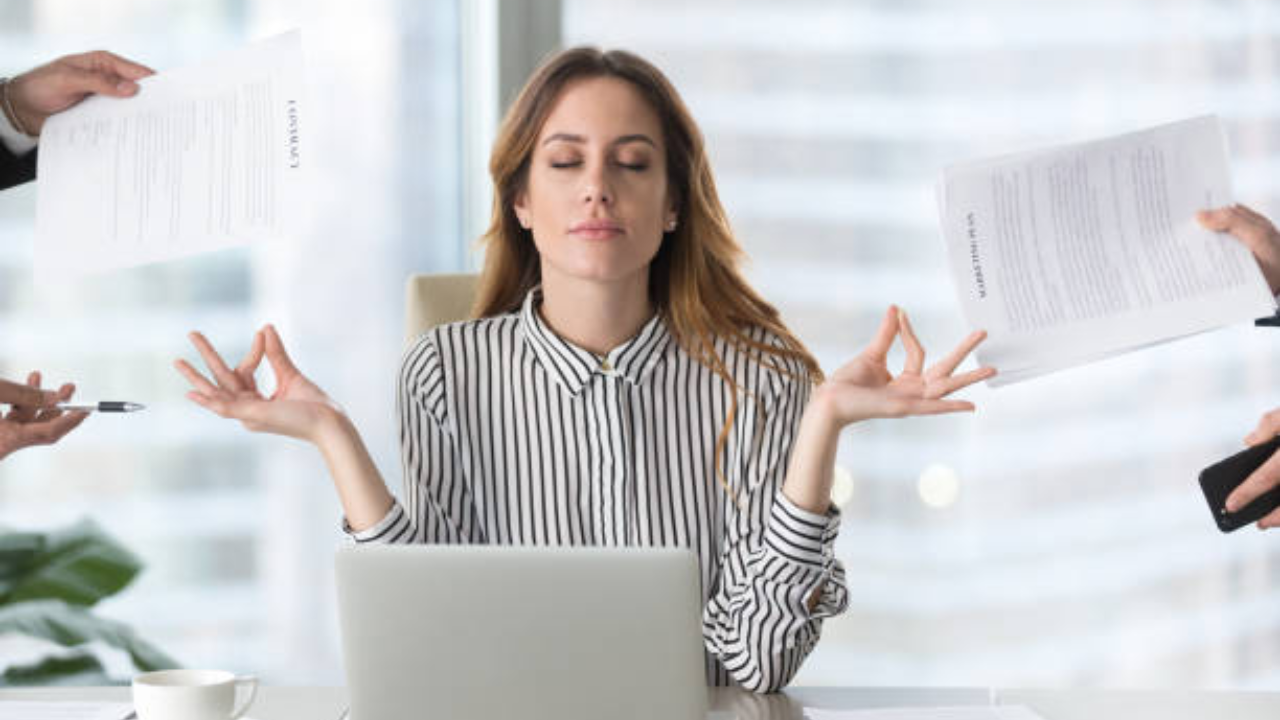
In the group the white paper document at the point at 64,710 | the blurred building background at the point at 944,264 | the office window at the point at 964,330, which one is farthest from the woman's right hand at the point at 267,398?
the office window at the point at 964,330

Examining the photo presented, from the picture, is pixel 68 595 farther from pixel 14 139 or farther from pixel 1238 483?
pixel 1238 483

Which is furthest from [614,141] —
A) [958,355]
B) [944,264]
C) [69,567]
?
[944,264]

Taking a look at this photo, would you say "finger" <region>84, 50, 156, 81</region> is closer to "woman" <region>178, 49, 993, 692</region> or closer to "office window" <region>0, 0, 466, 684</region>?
"woman" <region>178, 49, 993, 692</region>

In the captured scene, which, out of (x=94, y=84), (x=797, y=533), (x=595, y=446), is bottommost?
(x=797, y=533)

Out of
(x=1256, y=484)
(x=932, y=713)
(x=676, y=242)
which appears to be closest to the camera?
(x=932, y=713)

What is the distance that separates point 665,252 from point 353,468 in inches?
24.9

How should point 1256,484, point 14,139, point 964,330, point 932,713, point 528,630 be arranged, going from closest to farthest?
point 528,630 < point 932,713 < point 1256,484 < point 14,139 < point 964,330

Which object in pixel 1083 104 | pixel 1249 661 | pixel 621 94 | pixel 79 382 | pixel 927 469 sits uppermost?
pixel 1083 104

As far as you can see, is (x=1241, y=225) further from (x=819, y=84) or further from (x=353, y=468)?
(x=819, y=84)

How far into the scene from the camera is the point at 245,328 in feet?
9.02

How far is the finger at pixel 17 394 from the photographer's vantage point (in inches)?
65.9

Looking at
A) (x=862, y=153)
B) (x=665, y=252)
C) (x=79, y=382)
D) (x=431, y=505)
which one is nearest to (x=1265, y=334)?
(x=862, y=153)

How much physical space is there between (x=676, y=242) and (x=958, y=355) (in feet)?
2.12

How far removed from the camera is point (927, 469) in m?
3.14
